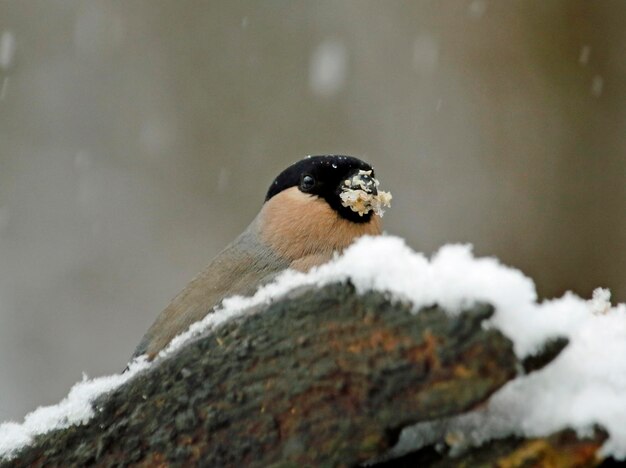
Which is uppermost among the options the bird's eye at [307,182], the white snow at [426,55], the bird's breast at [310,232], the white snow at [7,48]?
the white snow at [7,48]

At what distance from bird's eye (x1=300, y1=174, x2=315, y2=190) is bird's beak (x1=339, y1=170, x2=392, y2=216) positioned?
0.13 meters

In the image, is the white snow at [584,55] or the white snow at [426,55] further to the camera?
the white snow at [426,55]

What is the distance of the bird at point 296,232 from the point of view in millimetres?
2881

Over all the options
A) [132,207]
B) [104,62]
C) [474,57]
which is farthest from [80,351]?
[474,57]

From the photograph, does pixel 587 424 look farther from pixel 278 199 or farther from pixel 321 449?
pixel 278 199

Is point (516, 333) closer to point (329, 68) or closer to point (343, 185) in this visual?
point (343, 185)

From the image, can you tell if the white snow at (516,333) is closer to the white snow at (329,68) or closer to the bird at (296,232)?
the bird at (296,232)

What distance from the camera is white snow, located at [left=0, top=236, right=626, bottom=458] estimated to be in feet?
4.61

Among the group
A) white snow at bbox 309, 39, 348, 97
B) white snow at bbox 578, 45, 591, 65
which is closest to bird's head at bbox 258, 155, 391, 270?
white snow at bbox 309, 39, 348, 97

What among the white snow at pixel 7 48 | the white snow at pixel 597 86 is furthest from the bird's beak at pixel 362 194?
the white snow at pixel 7 48

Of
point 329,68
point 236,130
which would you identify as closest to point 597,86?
point 329,68

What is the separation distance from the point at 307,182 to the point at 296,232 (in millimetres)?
243

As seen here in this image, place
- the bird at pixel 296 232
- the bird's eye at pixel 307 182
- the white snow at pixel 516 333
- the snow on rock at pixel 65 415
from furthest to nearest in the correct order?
the bird's eye at pixel 307 182
the bird at pixel 296 232
the snow on rock at pixel 65 415
the white snow at pixel 516 333

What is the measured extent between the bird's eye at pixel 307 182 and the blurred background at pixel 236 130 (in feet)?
9.33
